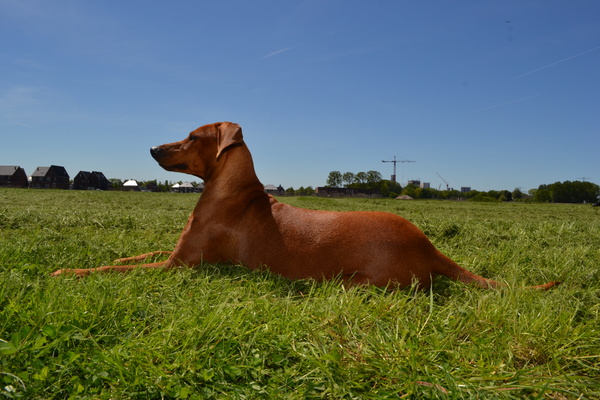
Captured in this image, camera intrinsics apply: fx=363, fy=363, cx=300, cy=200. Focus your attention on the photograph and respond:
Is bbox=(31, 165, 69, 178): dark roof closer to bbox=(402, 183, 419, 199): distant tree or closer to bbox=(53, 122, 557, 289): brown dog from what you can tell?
bbox=(402, 183, 419, 199): distant tree

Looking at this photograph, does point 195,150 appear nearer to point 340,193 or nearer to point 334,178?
point 340,193

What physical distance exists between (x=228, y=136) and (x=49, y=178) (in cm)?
11901

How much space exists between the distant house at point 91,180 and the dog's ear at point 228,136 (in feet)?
384

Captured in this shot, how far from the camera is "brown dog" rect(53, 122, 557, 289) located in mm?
3299

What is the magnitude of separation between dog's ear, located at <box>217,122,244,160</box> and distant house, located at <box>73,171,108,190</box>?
117 m

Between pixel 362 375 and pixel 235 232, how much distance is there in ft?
7.44

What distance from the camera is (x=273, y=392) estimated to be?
6.16ft

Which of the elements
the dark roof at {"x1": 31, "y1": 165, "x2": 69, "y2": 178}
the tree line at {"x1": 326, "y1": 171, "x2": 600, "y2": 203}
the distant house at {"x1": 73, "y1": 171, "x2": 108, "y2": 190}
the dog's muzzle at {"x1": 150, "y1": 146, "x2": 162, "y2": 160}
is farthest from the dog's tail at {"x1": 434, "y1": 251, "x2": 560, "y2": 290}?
the dark roof at {"x1": 31, "y1": 165, "x2": 69, "y2": 178}

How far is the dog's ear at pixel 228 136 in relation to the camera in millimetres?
3846

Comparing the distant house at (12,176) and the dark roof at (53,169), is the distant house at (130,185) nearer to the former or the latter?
the dark roof at (53,169)

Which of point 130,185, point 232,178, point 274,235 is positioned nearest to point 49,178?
point 130,185

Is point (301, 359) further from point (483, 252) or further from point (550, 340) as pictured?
point (483, 252)

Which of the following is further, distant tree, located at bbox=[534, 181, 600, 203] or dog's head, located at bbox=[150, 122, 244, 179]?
distant tree, located at bbox=[534, 181, 600, 203]

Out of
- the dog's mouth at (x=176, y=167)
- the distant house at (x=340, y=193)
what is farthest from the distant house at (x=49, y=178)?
the dog's mouth at (x=176, y=167)
